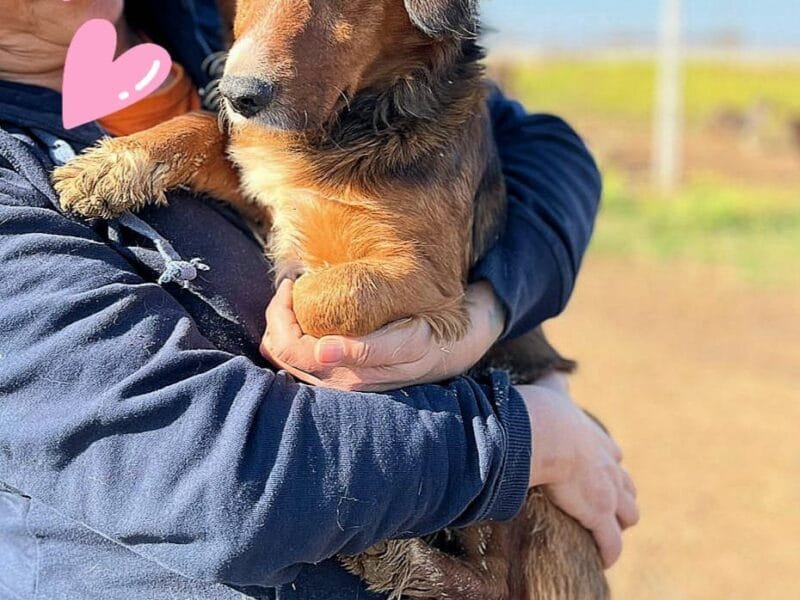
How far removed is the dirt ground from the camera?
18.4ft

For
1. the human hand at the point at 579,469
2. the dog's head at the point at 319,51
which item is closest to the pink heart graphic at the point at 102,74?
the dog's head at the point at 319,51

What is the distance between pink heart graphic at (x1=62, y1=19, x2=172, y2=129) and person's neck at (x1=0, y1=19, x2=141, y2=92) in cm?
10

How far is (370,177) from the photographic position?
2.30 metres

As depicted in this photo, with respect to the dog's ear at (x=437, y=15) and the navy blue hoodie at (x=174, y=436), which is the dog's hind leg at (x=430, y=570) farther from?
the dog's ear at (x=437, y=15)

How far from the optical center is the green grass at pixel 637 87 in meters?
30.4

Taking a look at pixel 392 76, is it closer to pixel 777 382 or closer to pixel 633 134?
pixel 777 382

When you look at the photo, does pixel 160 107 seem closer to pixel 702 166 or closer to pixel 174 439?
pixel 174 439

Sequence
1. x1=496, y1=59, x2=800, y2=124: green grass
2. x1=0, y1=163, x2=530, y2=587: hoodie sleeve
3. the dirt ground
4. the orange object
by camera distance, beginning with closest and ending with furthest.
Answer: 1. x1=0, y1=163, x2=530, y2=587: hoodie sleeve
2. the orange object
3. the dirt ground
4. x1=496, y1=59, x2=800, y2=124: green grass

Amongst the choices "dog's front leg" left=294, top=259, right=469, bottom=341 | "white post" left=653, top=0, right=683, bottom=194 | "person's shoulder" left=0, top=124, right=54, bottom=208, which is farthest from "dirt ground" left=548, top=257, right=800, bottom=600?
"white post" left=653, top=0, right=683, bottom=194

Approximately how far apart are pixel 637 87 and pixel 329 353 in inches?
1452

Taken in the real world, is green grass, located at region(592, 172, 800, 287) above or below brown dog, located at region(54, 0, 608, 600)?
below

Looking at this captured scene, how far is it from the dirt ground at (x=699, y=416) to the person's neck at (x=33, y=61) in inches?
162

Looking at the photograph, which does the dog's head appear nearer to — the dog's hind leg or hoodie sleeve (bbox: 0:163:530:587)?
hoodie sleeve (bbox: 0:163:530:587)

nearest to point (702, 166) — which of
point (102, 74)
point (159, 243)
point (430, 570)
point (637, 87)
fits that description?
point (637, 87)
